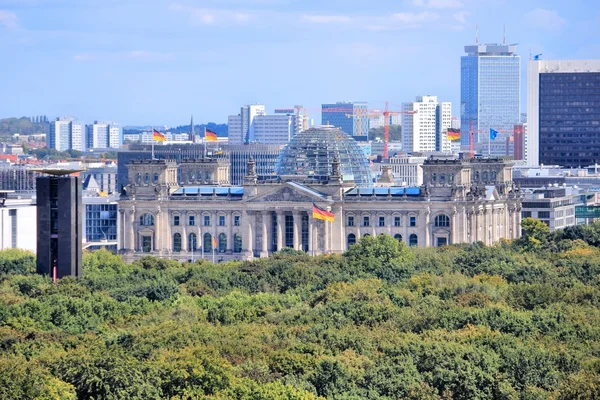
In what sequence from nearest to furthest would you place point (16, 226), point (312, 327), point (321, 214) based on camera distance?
1. point (312, 327)
2. point (321, 214)
3. point (16, 226)

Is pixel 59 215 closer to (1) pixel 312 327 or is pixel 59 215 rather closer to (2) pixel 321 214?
(1) pixel 312 327

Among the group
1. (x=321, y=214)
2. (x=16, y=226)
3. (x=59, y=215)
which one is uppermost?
(x=59, y=215)

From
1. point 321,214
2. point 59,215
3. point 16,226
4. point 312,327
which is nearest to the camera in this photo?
point 312,327

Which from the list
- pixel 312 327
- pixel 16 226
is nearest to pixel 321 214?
pixel 16 226

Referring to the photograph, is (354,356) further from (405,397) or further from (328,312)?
(328,312)

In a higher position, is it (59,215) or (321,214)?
(59,215)

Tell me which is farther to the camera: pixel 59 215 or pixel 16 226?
pixel 16 226

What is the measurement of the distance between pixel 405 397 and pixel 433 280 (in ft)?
155

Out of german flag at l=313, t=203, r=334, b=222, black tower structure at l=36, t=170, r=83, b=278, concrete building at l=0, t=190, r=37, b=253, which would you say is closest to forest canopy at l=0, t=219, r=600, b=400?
black tower structure at l=36, t=170, r=83, b=278

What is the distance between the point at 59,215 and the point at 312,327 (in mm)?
22534

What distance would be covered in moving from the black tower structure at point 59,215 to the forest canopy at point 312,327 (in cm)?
245

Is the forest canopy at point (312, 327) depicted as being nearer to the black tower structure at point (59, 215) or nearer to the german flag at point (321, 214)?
the black tower structure at point (59, 215)

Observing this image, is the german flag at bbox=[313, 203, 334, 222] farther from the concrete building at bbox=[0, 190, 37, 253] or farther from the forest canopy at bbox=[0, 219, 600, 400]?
the concrete building at bbox=[0, 190, 37, 253]

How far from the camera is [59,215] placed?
5482 inches
